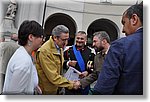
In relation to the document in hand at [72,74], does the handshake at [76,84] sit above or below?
below

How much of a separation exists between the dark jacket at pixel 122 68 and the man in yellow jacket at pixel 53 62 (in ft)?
0.87

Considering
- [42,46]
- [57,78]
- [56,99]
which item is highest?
[42,46]

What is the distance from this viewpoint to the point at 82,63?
4.17 ft

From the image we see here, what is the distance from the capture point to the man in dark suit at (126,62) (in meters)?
1.00

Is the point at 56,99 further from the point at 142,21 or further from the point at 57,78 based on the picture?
the point at 142,21

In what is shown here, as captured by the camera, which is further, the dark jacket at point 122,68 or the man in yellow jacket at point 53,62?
the man in yellow jacket at point 53,62

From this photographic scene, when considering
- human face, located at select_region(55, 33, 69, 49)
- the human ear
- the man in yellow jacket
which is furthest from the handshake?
the human ear

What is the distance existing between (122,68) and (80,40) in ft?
1.11

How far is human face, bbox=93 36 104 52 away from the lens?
127cm

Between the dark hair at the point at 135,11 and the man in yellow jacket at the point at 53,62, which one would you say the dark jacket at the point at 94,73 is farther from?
the dark hair at the point at 135,11

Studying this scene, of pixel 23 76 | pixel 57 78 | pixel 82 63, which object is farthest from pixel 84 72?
pixel 23 76

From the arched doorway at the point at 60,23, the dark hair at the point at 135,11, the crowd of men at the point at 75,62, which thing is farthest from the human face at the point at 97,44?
the dark hair at the point at 135,11

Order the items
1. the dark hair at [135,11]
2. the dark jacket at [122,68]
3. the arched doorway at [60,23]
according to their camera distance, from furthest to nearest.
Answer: the arched doorway at [60,23] < the dark hair at [135,11] < the dark jacket at [122,68]

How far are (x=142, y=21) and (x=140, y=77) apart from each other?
11.0 inches
